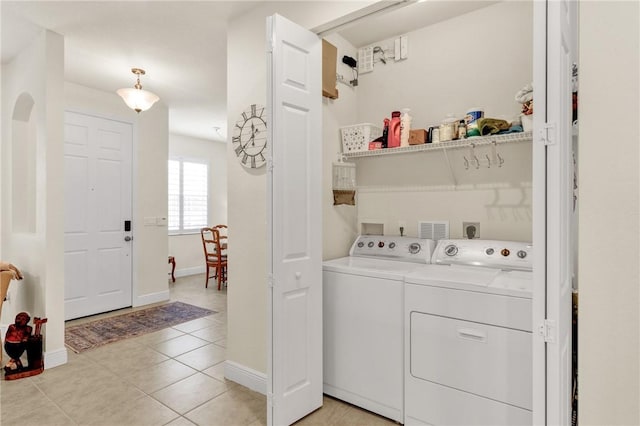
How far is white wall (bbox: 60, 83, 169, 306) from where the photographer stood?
4.57 meters

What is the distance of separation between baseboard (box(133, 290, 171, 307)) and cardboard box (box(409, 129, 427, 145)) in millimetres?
4048

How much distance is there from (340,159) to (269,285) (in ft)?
4.02

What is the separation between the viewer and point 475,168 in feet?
7.80

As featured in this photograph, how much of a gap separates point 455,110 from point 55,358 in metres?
3.64

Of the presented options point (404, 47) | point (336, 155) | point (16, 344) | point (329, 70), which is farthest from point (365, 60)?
point (16, 344)

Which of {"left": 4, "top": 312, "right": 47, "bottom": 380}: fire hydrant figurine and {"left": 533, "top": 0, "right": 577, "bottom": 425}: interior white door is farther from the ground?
{"left": 533, "top": 0, "right": 577, "bottom": 425}: interior white door

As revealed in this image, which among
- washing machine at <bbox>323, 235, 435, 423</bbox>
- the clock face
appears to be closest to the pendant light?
the clock face

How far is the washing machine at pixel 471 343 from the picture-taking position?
1.61m

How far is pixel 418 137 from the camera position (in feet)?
7.77

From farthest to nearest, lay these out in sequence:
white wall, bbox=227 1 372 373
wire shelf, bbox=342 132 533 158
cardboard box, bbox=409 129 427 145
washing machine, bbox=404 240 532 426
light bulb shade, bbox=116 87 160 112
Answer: light bulb shade, bbox=116 87 160 112 → white wall, bbox=227 1 372 373 → cardboard box, bbox=409 129 427 145 → wire shelf, bbox=342 132 533 158 → washing machine, bbox=404 240 532 426

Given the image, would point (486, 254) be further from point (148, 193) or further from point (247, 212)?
point (148, 193)

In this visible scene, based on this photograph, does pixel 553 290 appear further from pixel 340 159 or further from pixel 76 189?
pixel 76 189

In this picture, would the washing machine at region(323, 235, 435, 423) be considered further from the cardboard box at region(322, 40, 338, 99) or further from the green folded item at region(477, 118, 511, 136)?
the cardboard box at region(322, 40, 338, 99)

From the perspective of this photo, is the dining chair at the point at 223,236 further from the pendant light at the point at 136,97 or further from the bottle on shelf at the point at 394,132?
the bottle on shelf at the point at 394,132
